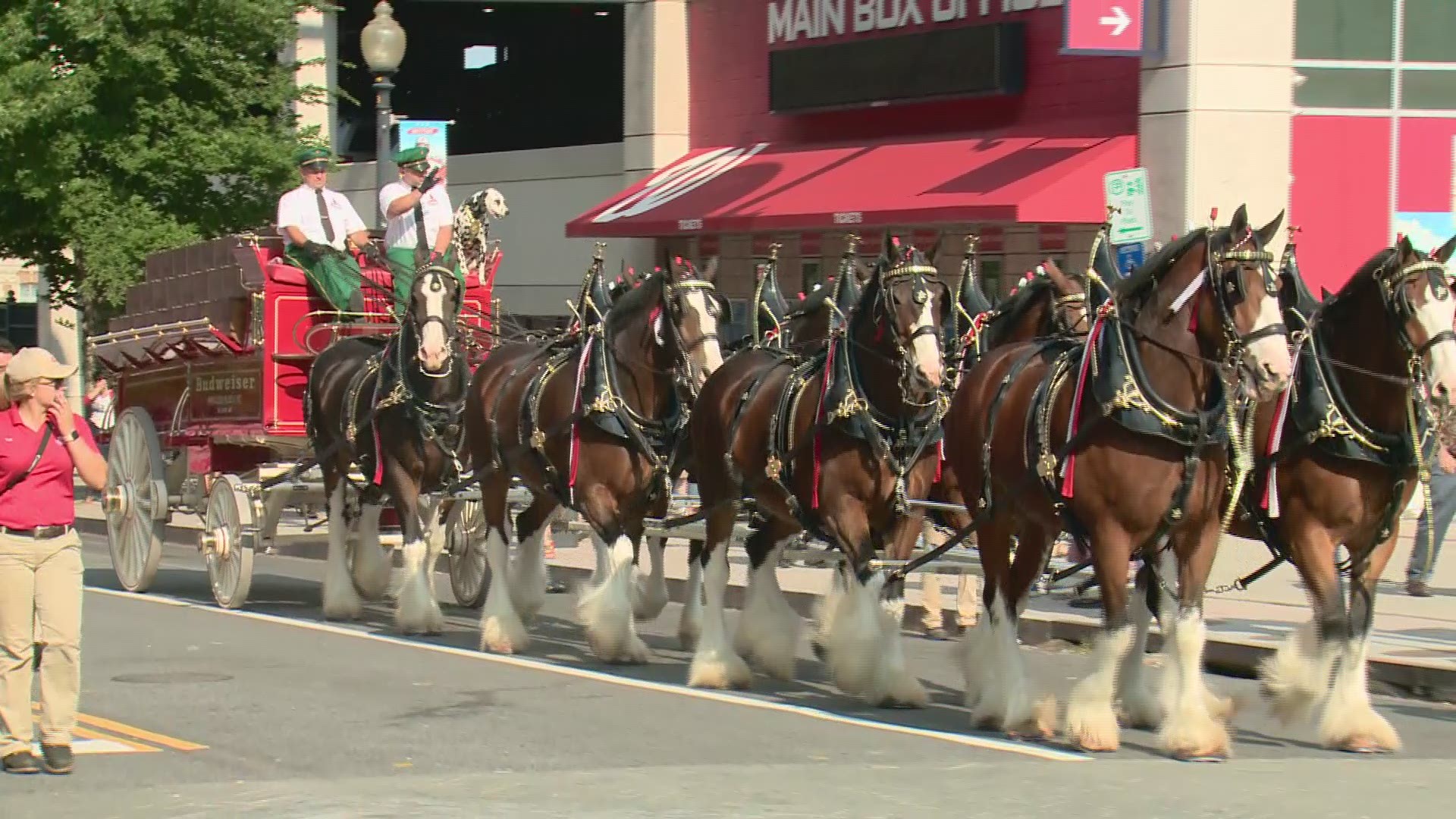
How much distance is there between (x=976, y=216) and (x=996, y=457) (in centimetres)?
1175

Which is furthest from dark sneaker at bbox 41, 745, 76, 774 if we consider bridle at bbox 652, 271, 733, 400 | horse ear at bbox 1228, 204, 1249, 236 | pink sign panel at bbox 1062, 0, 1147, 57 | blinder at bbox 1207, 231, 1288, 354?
pink sign panel at bbox 1062, 0, 1147, 57

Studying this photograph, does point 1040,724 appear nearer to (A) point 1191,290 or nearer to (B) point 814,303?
(A) point 1191,290

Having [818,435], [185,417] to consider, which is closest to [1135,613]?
[818,435]

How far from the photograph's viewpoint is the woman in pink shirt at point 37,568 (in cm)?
857

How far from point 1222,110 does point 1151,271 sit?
41.4ft

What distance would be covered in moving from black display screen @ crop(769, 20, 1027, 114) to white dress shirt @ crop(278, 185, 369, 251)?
9.53m

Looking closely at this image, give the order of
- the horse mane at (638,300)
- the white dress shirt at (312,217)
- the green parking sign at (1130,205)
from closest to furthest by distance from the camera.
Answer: the horse mane at (638,300) < the green parking sign at (1130,205) < the white dress shirt at (312,217)

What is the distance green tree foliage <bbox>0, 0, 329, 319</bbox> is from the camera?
74.5ft

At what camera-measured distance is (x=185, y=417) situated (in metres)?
16.5

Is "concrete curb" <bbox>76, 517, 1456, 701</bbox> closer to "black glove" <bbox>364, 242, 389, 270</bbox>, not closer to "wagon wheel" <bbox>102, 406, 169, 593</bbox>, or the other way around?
"black glove" <bbox>364, 242, 389, 270</bbox>

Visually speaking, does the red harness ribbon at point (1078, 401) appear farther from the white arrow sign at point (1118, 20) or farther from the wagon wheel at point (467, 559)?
the white arrow sign at point (1118, 20)

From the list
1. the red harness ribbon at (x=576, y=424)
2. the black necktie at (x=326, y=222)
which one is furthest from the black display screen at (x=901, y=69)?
the red harness ribbon at (x=576, y=424)

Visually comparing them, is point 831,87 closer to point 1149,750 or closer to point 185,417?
point 185,417

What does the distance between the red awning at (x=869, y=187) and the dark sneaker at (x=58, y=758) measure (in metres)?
13.3
